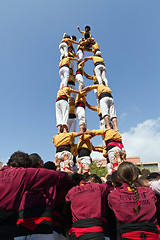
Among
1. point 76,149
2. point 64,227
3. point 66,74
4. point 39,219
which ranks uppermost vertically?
point 66,74

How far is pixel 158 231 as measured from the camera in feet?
6.29

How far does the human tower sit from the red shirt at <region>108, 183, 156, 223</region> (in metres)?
1.39

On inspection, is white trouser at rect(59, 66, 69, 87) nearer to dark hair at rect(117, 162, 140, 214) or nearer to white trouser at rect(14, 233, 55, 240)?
dark hair at rect(117, 162, 140, 214)

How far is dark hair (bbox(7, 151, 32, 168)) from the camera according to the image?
211cm

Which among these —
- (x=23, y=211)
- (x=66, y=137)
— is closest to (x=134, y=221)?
(x=23, y=211)

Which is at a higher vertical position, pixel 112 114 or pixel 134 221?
pixel 112 114

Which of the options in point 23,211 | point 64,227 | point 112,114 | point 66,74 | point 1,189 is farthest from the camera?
point 66,74

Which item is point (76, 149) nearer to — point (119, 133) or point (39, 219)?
point (119, 133)

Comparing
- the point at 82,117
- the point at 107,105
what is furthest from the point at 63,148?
the point at 107,105

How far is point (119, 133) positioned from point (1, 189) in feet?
15.1

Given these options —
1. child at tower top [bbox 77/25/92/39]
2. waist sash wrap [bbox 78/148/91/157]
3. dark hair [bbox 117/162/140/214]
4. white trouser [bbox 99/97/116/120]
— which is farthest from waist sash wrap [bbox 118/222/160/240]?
child at tower top [bbox 77/25/92/39]

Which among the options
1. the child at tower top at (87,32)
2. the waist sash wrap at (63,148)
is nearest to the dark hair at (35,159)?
the waist sash wrap at (63,148)

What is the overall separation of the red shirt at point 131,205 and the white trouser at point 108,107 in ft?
14.8

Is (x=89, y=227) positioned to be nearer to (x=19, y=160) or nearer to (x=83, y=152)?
(x=19, y=160)
